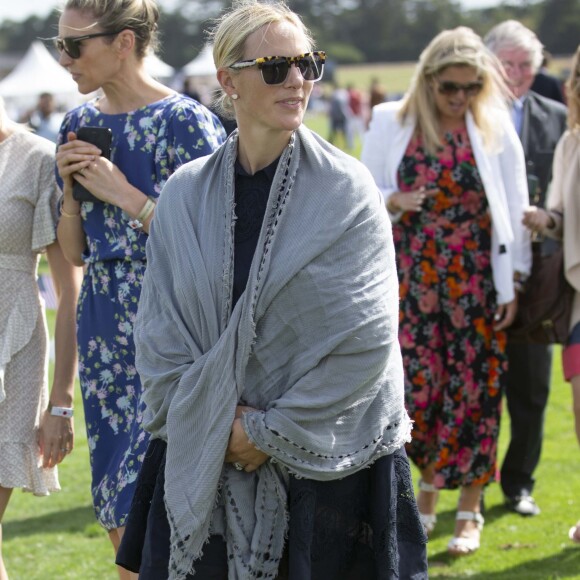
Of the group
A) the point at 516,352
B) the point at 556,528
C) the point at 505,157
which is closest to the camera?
the point at 505,157

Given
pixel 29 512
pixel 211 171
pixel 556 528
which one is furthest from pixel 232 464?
pixel 29 512

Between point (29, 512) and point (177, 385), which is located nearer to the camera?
point (177, 385)

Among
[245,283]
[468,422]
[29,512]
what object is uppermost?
[245,283]

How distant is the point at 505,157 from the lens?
582 cm

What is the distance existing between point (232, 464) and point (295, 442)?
0.23 meters

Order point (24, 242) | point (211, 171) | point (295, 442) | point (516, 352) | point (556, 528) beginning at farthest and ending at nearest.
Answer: point (516, 352)
point (556, 528)
point (24, 242)
point (211, 171)
point (295, 442)

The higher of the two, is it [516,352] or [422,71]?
[422,71]

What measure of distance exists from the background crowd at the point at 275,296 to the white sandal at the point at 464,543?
1 cm

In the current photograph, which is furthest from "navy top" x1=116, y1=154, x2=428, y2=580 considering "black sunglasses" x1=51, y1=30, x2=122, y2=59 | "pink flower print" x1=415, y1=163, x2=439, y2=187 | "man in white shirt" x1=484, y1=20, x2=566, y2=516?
"man in white shirt" x1=484, y1=20, x2=566, y2=516

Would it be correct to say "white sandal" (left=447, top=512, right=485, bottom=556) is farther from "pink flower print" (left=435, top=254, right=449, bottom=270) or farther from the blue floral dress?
the blue floral dress

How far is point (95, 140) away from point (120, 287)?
0.53m

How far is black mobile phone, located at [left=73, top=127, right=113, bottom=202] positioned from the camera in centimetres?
416

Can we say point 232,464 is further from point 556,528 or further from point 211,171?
point 556,528

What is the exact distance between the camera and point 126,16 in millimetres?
4172
